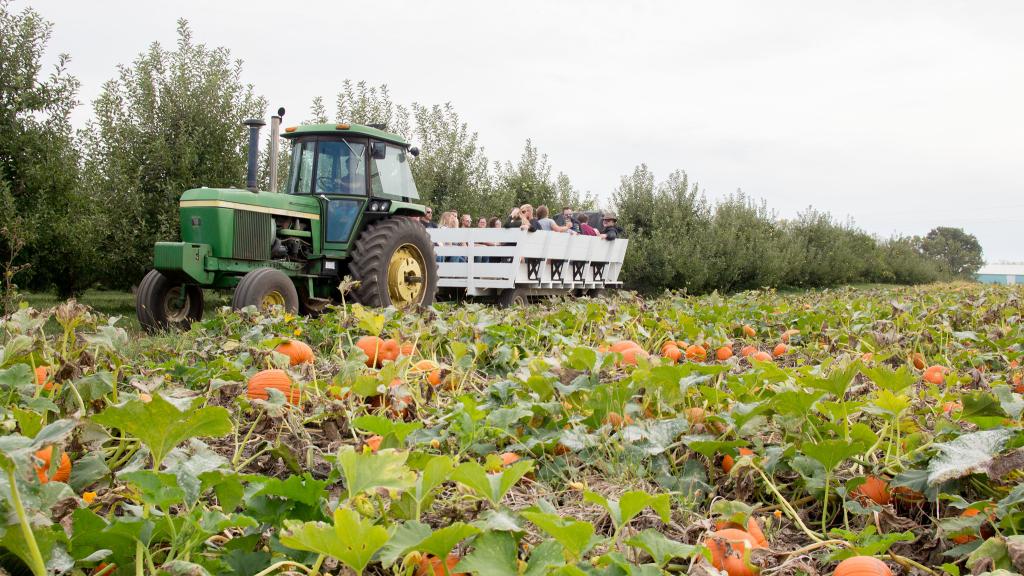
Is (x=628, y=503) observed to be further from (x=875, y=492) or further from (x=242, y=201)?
(x=242, y=201)

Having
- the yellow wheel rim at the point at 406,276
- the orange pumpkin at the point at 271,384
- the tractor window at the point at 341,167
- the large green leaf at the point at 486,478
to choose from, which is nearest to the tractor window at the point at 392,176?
the tractor window at the point at 341,167

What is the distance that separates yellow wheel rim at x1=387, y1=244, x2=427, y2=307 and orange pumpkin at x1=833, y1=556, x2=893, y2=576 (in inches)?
287

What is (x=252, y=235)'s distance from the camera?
7941mm

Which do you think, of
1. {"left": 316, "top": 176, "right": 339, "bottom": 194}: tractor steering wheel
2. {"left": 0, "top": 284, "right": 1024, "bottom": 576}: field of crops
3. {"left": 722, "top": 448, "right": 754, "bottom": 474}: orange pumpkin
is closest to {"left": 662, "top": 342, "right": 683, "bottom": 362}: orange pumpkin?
{"left": 0, "top": 284, "right": 1024, "bottom": 576}: field of crops

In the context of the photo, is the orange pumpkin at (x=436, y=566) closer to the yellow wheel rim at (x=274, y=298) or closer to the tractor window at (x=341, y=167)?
the yellow wheel rim at (x=274, y=298)

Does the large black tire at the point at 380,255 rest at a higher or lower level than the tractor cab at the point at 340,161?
lower

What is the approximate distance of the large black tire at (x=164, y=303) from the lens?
24.4ft

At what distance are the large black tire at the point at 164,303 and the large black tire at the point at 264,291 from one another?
2.50ft

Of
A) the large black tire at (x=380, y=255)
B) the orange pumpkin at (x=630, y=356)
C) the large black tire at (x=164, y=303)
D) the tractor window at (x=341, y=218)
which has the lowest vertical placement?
the large black tire at (x=164, y=303)

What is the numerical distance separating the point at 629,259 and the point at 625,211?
2.84 metres

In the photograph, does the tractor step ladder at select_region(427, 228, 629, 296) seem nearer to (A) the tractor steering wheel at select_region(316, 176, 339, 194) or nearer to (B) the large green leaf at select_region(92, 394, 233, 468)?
(A) the tractor steering wheel at select_region(316, 176, 339, 194)

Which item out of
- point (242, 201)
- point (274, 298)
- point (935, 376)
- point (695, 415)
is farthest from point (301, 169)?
point (695, 415)

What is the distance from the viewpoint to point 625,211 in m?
23.3

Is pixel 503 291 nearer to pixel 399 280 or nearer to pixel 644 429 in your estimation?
pixel 399 280
